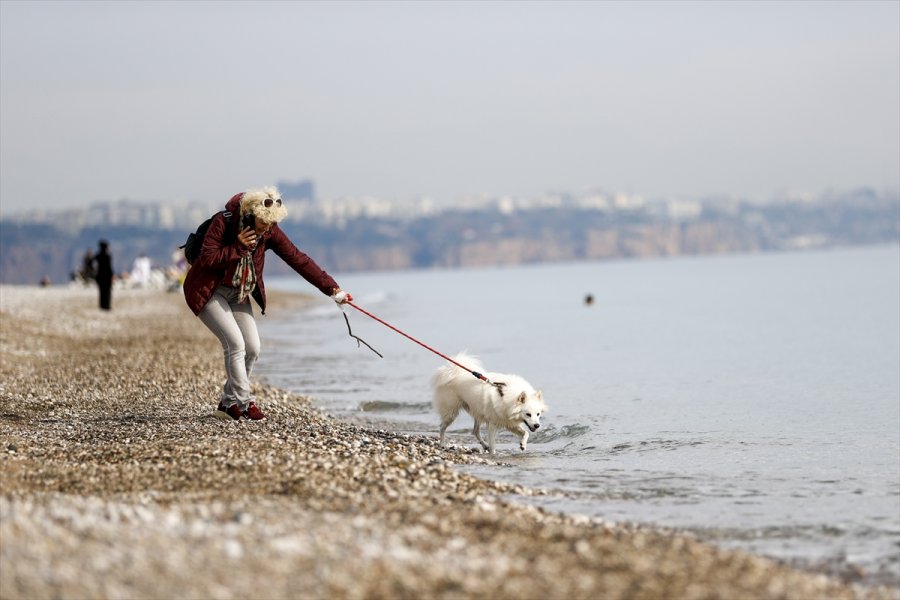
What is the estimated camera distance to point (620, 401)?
18469 millimetres

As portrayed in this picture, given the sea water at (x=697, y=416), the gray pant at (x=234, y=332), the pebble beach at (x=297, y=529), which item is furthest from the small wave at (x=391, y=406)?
the gray pant at (x=234, y=332)

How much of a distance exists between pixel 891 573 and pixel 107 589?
4858 millimetres

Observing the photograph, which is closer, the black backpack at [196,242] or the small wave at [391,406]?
the black backpack at [196,242]

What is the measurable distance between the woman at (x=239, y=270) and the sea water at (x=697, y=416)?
9.04ft

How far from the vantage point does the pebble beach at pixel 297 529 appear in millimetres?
5348

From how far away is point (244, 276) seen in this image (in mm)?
10703

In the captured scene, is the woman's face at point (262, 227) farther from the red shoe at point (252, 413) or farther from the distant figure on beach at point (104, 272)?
the distant figure on beach at point (104, 272)

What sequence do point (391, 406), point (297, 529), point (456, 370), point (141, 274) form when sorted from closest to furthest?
point (297, 529), point (456, 370), point (391, 406), point (141, 274)

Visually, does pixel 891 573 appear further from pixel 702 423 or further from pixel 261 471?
pixel 702 423

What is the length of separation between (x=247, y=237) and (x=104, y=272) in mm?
29276

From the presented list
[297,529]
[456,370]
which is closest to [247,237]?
[456,370]

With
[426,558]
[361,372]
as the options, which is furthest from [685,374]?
[426,558]

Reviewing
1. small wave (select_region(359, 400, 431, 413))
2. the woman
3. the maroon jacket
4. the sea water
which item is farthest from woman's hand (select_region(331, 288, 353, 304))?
small wave (select_region(359, 400, 431, 413))

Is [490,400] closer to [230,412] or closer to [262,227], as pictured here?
[230,412]
